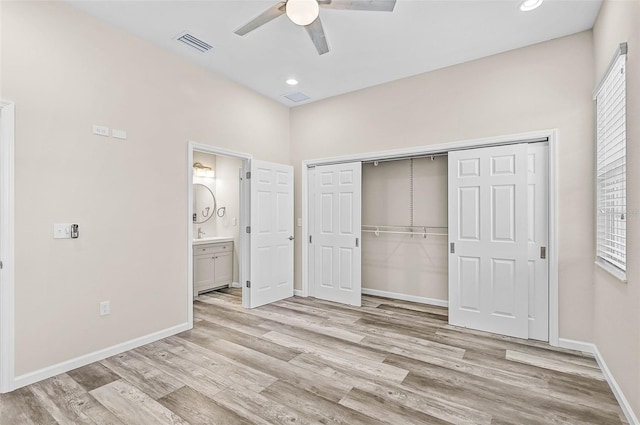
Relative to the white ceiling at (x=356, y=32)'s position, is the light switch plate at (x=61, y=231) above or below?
below

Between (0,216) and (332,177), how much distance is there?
361 cm

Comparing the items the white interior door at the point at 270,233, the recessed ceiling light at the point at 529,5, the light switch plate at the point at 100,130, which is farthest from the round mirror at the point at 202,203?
the recessed ceiling light at the point at 529,5

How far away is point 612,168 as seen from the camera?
254 cm

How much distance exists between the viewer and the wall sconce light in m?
5.80

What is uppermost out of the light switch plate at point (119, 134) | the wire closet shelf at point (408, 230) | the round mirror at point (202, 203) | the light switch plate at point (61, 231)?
the light switch plate at point (119, 134)

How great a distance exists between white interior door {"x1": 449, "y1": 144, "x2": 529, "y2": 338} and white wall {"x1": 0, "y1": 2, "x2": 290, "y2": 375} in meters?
3.17

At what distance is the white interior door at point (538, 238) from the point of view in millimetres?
3318

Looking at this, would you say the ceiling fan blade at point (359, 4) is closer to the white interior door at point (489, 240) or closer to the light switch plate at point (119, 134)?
the white interior door at point (489, 240)

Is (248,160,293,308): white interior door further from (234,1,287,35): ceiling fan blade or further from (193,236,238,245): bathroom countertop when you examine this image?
(234,1,287,35): ceiling fan blade

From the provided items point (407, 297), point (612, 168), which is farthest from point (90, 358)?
point (612, 168)

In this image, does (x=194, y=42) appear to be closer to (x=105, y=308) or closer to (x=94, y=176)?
(x=94, y=176)

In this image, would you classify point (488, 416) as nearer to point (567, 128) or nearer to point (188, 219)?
point (567, 128)

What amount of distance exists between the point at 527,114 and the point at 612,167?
3.59 ft

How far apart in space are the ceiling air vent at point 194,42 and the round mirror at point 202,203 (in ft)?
9.25
